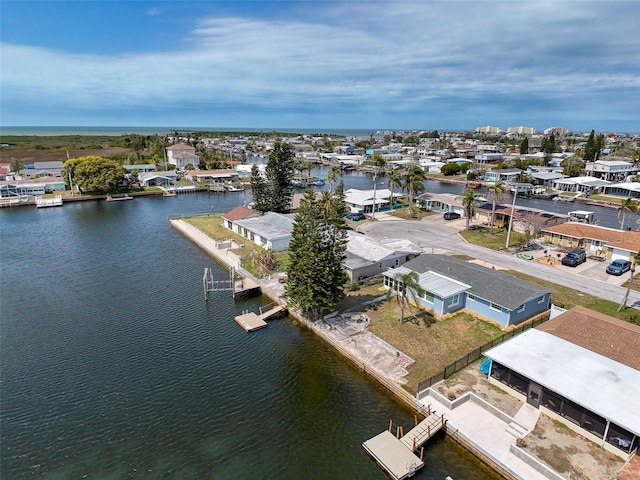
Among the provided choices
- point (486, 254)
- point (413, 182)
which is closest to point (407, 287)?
point (486, 254)

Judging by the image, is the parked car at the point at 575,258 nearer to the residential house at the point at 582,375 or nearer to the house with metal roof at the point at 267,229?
the residential house at the point at 582,375

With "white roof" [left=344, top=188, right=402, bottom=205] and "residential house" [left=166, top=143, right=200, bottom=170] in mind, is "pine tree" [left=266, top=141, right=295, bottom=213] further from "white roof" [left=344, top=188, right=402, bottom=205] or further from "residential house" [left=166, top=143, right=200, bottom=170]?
"residential house" [left=166, top=143, right=200, bottom=170]

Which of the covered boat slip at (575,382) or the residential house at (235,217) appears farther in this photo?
the residential house at (235,217)

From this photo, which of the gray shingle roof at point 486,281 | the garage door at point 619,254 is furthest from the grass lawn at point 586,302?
the garage door at point 619,254

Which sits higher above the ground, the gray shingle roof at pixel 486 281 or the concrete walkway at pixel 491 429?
the gray shingle roof at pixel 486 281

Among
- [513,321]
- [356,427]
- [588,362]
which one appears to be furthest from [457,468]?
[513,321]

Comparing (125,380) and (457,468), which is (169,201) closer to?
(125,380)
